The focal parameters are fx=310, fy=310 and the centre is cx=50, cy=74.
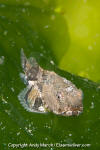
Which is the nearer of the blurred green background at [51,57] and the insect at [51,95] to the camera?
the blurred green background at [51,57]

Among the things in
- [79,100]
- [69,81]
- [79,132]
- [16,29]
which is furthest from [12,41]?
[79,132]

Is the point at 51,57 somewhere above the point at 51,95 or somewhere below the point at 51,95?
above

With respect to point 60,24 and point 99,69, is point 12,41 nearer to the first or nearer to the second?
point 60,24

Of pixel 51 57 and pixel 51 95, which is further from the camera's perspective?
pixel 51 57

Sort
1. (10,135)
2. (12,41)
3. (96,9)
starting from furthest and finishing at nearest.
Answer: (96,9) < (12,41) < (10,135)
